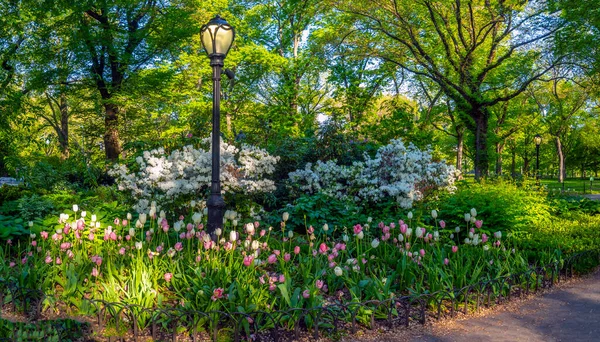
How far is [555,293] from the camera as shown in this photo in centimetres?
546

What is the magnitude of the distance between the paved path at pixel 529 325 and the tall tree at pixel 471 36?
1271 centimetres

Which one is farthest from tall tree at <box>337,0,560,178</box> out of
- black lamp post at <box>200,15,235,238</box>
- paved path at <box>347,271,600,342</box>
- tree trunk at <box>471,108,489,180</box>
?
paved path at <box>347,271,600,342</box>

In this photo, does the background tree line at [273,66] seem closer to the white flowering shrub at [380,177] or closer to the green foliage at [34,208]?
the white flowering shrub at [380,177]

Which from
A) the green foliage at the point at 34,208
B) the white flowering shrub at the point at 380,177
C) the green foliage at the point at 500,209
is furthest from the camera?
the white flowering shrub at the point at 380,177

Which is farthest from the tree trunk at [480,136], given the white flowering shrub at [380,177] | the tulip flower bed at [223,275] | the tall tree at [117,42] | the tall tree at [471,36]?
the tulip flower bed at [223,275]

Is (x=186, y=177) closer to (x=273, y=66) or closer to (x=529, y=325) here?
(x=529, y=325)

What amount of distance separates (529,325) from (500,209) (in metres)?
3.36

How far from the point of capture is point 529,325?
433 centimetres

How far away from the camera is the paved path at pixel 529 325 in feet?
13.0

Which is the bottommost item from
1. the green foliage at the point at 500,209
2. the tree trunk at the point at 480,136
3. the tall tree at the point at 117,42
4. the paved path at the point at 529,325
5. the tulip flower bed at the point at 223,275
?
the paved path at the point at 529,325

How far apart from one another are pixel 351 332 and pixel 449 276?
148 centimetres

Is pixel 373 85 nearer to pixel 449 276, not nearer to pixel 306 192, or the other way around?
pixel 306 192

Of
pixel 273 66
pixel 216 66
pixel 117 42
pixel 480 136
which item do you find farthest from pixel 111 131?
pixel 480 136

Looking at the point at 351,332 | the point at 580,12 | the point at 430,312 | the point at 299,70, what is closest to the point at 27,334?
the point at 351,332
